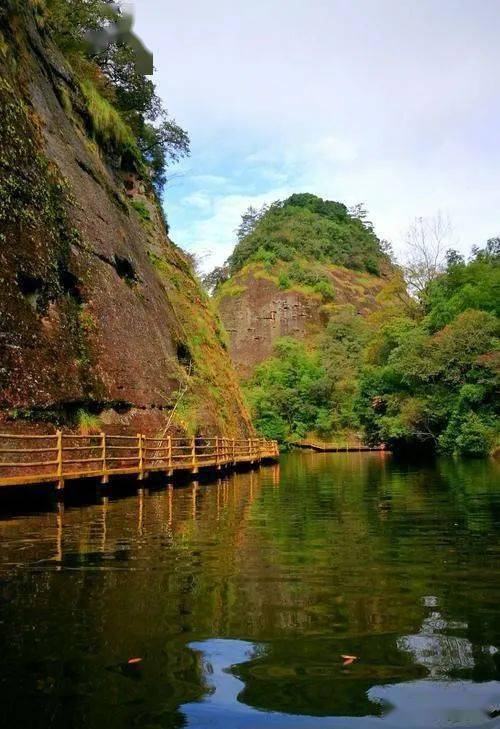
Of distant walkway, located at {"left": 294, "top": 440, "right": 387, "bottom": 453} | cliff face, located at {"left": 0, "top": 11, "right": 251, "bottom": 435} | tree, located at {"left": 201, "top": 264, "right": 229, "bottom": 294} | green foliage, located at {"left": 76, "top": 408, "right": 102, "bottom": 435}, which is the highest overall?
tree, located at {"left": 201, "top": 264, "right": 229, "bottom": 294}

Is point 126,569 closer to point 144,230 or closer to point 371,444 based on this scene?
point 144,230

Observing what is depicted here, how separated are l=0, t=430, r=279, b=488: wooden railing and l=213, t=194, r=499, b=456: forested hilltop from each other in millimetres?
18927

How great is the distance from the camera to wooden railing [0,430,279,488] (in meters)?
13.4

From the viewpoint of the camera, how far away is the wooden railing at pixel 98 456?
Result: 13423 mm

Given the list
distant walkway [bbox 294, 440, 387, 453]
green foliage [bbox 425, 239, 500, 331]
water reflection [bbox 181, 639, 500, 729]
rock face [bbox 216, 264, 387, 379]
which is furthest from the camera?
rock face [bbox 216, 264, 387, 379]

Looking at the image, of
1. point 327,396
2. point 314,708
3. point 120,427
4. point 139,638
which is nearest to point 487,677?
point 314,708

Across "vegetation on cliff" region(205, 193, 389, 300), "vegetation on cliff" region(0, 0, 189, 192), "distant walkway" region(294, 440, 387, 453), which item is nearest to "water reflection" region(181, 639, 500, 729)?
"vegetation on cliff" region(0, 0, 189, 192)

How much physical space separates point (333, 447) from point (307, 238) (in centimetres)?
5445

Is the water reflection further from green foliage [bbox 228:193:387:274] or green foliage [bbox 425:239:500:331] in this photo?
green foliage [bbox 228:193:387:274]

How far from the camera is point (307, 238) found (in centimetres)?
11469

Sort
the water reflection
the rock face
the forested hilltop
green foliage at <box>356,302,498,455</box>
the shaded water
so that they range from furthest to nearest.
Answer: the rock face
the forested hilltop
green foliage at <box>356,302,498,455</box>
the shaded water
the water reflection

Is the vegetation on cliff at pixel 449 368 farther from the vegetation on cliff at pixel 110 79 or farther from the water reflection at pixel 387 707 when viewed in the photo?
the water reflection at pixel 387 707

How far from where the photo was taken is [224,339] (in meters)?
40.0

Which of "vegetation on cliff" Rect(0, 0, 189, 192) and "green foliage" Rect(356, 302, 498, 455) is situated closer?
"vegetation on cliff" Rect(0, 0, 189, 192)
